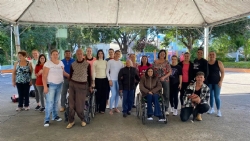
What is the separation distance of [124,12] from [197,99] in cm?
356

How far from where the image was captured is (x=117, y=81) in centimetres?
517

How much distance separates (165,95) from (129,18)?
3.26 metres

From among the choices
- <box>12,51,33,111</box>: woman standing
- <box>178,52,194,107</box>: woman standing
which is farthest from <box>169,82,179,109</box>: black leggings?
<box>12,51,33,111</box>: woman standing

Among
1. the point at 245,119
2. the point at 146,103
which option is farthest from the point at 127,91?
the point at 245,119

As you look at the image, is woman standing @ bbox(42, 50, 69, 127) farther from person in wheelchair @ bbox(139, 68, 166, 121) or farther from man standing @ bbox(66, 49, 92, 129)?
person in wheelchair @ bbox(139, 68, 166, 121)

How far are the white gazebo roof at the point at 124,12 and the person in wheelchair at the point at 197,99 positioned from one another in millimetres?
2163

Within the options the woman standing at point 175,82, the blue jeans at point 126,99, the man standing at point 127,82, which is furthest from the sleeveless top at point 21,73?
the woman standing at point 175,82

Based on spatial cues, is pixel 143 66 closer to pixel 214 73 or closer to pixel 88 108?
pixel 214 73

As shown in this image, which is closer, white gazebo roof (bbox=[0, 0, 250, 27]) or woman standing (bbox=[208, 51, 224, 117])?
woman standing (bbox=[208, 51, 224, 117])

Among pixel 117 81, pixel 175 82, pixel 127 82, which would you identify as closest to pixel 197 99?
pixel 175 82

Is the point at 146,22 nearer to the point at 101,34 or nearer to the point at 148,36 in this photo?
the point at 101,34

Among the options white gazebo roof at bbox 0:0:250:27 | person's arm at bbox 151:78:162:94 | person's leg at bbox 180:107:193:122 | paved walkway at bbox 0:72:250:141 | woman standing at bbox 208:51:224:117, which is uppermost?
white gazebo roof at bbox 0:0:250:27

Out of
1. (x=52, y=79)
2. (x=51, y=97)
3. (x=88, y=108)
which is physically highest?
(x=52, y=79)

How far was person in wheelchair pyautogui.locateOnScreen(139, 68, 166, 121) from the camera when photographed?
4422 millimetres
